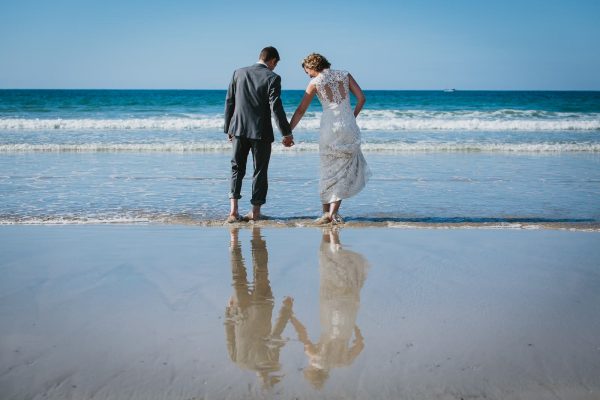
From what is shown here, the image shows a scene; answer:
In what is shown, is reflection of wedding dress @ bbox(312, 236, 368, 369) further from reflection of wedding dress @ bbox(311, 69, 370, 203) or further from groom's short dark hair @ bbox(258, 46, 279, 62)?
groom's short dark hair @ bbox(258, 46, 279, 62)

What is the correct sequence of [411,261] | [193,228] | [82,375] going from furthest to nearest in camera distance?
1. [193,228]
2. [411,261]
3. [82,375]

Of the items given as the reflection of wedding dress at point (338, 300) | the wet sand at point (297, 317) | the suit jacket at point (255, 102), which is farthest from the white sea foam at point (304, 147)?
the reflection of wedding dress at point (338, 300)

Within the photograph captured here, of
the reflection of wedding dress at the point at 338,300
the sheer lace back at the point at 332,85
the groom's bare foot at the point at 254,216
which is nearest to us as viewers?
the reflection of wedding dress at the point at 338,300

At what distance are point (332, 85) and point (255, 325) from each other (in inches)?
126

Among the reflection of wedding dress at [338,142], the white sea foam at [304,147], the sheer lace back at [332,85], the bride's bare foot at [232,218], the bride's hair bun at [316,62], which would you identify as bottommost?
the bride's bare foot at [232,218]

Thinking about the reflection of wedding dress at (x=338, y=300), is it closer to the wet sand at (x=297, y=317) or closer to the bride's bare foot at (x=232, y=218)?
the wet sand at (x=297, y=317)

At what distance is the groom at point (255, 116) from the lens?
5801 millimetres

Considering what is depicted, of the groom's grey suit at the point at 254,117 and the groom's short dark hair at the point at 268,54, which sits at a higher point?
the groom's short dark hair at the point at 268,54

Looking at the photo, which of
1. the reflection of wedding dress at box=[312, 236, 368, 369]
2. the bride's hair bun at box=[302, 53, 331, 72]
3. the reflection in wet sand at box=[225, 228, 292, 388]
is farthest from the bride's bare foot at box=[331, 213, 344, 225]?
the reflection in wet sand at box=[225, 228, 292, 388]

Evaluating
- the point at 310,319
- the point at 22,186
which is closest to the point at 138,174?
the point at 22,186

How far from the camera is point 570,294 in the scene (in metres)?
3.59

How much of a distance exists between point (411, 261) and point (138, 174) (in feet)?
19.3

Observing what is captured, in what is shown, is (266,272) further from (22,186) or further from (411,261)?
(22,186)

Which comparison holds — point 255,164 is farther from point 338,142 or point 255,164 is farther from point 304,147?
point 304,147
